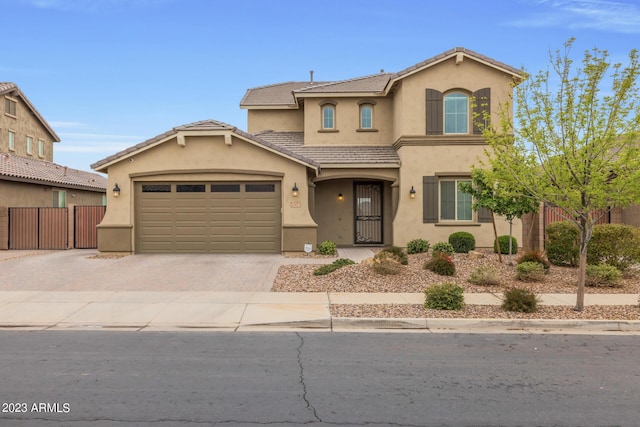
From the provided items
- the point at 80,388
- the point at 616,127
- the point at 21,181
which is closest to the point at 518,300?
the point at 616,127

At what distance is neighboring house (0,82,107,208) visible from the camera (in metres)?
23.0

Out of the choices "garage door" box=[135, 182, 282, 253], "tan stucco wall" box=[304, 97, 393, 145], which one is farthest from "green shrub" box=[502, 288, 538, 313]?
"tan stucco wall" box=[304, 97, 393, 145]

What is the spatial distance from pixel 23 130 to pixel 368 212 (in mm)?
26921

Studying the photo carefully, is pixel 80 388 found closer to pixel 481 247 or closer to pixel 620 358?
pixel 620 358

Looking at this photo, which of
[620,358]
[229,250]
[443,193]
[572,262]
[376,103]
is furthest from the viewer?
[376,103]

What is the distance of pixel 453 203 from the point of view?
18.9 m

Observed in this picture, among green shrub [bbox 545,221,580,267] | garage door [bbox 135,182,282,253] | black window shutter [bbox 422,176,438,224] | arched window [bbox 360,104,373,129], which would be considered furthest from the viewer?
arched window [bbox 360,104,373,129]

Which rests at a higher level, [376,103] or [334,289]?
[376,103]

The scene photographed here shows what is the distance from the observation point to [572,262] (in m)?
14.5

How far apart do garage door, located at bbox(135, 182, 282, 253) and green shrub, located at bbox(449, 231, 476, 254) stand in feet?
21.1

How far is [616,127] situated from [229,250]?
42.4 feet

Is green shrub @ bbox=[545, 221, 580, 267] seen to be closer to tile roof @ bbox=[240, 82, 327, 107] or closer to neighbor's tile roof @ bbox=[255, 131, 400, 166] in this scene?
neighbor's tile roof @ bbox=[255, 131, 400, 166]

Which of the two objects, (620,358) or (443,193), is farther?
(443,193)

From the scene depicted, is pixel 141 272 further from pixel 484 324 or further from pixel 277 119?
pixel 277 119
